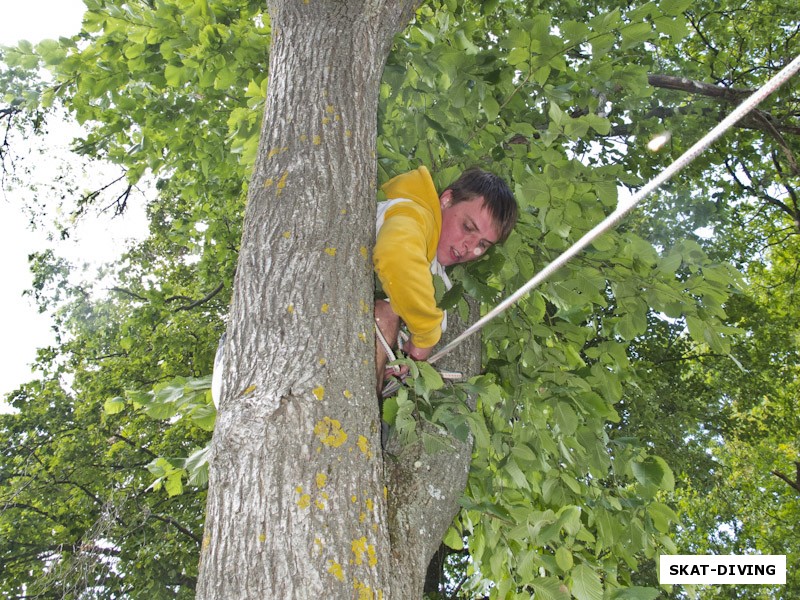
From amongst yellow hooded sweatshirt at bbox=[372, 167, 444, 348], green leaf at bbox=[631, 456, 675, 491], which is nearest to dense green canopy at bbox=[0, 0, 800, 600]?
green leaf at bbox=[631, 456, 675, 491]

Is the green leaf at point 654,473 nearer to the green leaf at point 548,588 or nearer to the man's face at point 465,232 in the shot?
the green leaf at point 548,588

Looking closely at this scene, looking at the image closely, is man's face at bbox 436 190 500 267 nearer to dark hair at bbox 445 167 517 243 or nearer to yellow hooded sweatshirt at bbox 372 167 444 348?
dark hair at bbox 445 167 517 243

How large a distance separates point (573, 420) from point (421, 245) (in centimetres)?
100

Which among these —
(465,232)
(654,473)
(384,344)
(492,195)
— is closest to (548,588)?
(654,473)

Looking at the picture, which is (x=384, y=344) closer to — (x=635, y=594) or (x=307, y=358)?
(x=307, y=358)

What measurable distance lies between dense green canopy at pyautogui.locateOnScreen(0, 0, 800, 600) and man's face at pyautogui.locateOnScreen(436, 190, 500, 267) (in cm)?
9

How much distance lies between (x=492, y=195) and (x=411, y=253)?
0.83 metres

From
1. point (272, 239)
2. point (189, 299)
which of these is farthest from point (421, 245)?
point (189, 299)

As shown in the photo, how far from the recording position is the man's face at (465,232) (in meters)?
2.49

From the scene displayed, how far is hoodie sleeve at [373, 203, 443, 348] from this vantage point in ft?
5.92

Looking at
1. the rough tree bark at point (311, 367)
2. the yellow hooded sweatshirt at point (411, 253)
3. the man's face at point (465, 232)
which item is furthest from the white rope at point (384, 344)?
the man's face at point (465, 232)

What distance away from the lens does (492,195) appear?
2.50 metres

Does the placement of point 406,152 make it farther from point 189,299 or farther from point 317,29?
point 189,299

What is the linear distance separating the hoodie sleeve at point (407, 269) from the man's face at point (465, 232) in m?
0.44
